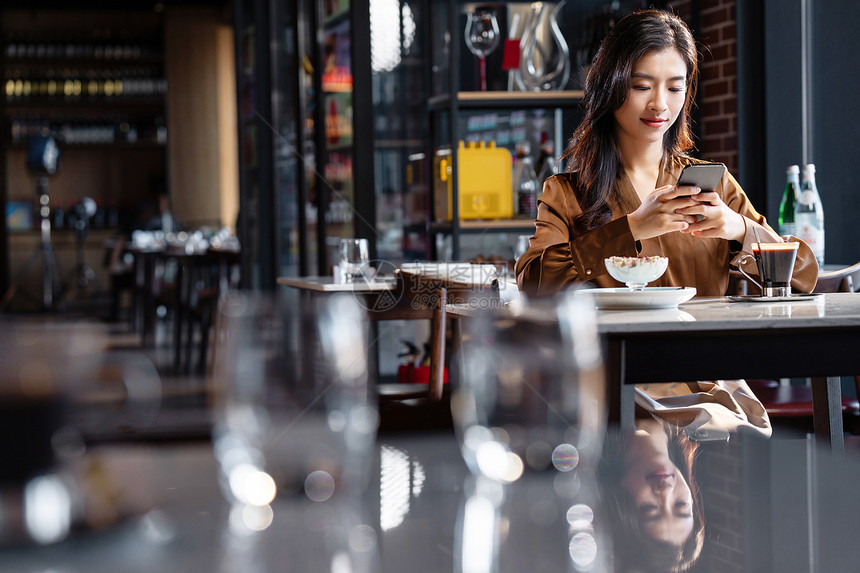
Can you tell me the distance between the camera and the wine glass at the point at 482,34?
13.3 feet

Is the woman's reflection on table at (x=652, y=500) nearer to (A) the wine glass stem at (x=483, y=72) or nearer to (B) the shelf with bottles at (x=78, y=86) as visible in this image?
(A) the wine glass stem at (x=483, y=72)

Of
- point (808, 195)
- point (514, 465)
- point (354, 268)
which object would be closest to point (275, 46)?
point (354, 268)

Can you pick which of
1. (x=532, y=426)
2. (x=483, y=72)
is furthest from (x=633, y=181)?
(x=483, y=72)

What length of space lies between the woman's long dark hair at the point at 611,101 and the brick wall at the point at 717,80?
1839 mm

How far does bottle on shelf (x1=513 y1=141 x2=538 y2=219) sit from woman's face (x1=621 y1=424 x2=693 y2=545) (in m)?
3.42

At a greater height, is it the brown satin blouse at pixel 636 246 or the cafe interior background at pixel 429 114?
the cafe interior background at pixel 429 114

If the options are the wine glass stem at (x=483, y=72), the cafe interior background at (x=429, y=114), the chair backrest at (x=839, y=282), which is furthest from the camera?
the wine glass stem at (x=483, y=72)

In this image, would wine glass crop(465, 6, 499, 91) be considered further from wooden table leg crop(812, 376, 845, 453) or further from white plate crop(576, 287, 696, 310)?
white plate crop(576, 287, 696, 310)

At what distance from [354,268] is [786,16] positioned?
197 cm

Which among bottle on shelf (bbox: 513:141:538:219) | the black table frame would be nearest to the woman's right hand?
the black table frame

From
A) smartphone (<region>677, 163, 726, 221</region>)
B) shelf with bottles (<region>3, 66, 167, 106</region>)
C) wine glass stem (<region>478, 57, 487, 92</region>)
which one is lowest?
smartphone (<region>677, 163, 726, 221</region>)

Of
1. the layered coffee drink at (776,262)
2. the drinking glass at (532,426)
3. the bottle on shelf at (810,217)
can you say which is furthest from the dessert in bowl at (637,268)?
the bottle on shelf at (810,217)

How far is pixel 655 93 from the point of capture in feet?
6.78

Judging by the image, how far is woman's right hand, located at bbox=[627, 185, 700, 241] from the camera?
1784mm
